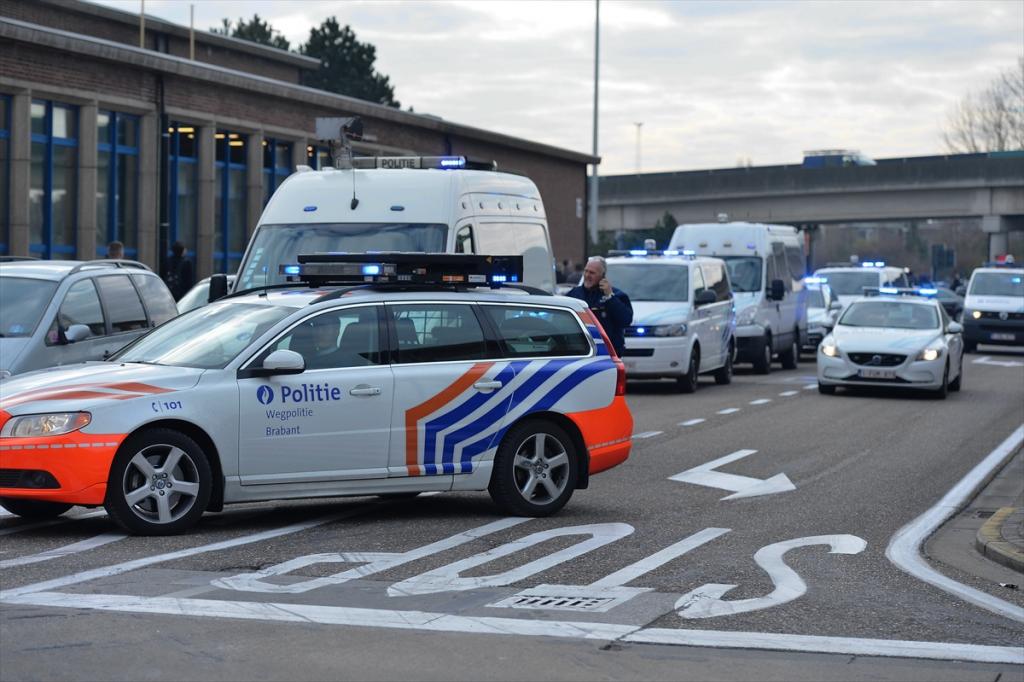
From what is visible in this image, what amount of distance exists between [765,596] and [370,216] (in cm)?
746

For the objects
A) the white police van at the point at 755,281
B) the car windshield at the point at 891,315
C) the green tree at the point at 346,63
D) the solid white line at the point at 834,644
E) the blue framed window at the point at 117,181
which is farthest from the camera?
the green tree at the point at 346,63

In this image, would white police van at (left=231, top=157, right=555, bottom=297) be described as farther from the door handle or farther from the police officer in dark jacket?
the door handle

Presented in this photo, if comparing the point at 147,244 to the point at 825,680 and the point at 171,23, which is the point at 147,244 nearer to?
the point at 171,23

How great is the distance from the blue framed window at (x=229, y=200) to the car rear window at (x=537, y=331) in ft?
85.3

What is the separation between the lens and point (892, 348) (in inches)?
910

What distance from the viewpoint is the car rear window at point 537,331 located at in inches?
433

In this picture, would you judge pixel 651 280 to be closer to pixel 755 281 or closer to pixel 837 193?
pixel 755 281

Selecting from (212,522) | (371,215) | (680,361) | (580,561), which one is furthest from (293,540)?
(680,361)

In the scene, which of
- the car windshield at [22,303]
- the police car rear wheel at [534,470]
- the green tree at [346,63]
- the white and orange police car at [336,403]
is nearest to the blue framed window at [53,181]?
the car windshield at [22,303]

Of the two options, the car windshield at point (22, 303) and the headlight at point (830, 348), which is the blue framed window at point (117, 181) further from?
the car windshield at point (22, 303)

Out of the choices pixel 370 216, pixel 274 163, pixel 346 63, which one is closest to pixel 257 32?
pixel 346 63

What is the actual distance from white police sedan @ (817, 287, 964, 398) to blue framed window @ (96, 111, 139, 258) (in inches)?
603

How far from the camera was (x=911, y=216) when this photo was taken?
225ft

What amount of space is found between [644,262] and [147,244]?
519 inches
